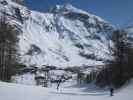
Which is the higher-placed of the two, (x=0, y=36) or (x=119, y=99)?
(x=0, y=36)

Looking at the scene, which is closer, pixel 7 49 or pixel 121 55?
pixel 121 55

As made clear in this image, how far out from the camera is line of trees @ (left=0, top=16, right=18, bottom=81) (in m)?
47.5

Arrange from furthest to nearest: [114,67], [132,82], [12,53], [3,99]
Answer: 1. [12,53]
2. [114,67]
3. [132,82]
4. [3,99]

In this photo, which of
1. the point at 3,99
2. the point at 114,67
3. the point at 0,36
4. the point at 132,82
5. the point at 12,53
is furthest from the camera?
the point at 12,53

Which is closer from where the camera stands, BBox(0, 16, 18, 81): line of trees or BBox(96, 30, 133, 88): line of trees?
BBox(0, 16, 18, 81): line of trees

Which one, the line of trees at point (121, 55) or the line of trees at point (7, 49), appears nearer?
the line of trees at point (7, 49)

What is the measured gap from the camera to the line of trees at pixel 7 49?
47.5 meters

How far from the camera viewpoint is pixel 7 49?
172 feet

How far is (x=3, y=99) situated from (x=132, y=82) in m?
22.0

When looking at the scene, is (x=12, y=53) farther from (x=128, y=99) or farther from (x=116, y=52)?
(x=128, y=99)

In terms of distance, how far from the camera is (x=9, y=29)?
48000 millimetres

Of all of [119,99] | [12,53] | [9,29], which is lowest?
[119,99]

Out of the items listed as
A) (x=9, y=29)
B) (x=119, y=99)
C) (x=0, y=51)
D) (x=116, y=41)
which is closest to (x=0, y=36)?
(x=9, y=29)

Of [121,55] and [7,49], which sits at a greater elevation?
[7,49]
